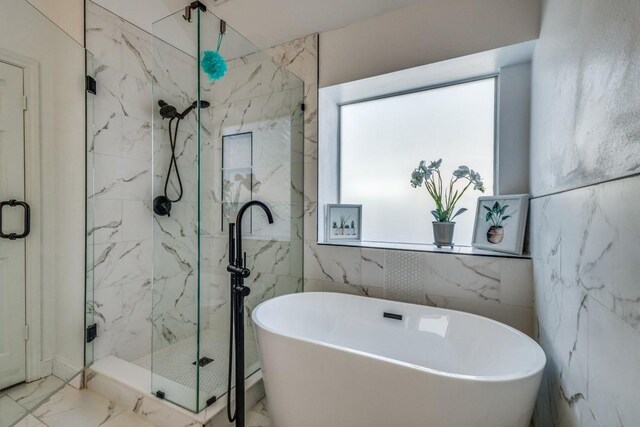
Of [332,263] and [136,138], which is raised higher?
[136,138]

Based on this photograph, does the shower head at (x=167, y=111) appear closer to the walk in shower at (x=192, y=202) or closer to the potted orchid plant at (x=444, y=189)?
the walk in shower at (x=192, y=202)

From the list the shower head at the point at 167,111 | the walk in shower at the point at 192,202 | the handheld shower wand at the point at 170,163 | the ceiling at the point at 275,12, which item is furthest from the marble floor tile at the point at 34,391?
the ceiling at the point at 275,12

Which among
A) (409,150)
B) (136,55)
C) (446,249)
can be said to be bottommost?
(446,249)

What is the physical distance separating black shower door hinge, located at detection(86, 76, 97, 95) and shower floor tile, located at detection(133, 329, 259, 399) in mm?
1734

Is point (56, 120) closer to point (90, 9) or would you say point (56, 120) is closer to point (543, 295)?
point (90, 9)

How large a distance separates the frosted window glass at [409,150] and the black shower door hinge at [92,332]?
6.55 feet

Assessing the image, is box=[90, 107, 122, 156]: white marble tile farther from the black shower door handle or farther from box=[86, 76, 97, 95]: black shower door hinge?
the black shower door handle

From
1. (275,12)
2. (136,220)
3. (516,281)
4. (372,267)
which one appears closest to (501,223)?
(516,281)

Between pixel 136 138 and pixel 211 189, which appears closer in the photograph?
pixel 211 189

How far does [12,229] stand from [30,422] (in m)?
1.03

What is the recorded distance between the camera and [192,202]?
4.82 feet

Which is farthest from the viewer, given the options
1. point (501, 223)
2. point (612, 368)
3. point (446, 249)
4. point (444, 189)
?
point (444, 189)

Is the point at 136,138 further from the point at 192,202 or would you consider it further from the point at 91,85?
the point at 192,202

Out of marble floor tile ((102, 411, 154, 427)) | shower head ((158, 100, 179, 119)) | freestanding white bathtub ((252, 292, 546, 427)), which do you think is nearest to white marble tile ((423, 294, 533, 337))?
freestanding white bathtub ((252, 292, 546, 427))
